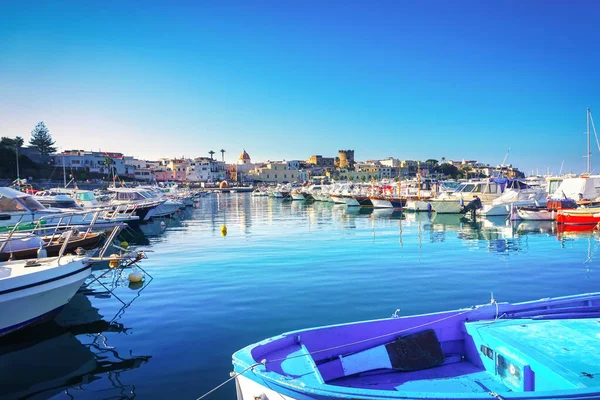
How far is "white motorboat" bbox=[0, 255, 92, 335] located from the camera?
9195mm

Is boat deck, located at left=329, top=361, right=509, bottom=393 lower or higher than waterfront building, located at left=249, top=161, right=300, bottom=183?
lower

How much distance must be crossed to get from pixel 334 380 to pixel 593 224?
32789 mm

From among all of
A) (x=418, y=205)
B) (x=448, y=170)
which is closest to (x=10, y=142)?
(x=418, y=205)

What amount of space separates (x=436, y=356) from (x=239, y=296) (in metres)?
7.68

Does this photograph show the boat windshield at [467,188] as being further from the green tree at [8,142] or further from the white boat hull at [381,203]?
the green tree at [8,142]

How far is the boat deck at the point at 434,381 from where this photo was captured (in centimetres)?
586

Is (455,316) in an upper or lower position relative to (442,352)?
upper

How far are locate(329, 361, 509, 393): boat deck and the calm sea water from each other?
255 centimetres

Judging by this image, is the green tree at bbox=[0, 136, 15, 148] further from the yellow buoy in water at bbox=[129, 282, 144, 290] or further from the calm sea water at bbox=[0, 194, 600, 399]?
the yellow buoy in water at bbox=[129, 282, 144, 290]

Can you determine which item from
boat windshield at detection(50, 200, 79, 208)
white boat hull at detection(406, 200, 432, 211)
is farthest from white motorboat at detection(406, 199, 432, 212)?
boat windshield at detection(50, 200, 79, 208)

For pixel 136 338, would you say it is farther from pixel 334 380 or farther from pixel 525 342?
pixel 525 342

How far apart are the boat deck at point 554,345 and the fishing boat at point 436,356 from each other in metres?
0.01

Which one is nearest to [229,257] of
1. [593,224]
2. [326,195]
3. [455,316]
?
[455,316]

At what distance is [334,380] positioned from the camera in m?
6.03
